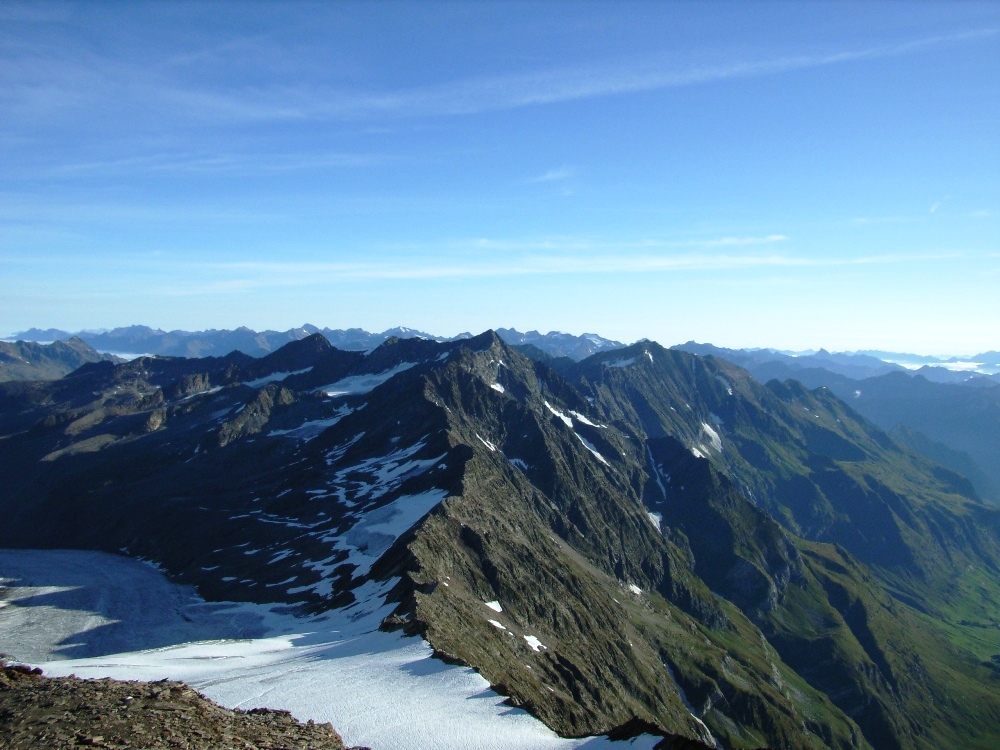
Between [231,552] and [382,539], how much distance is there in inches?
1850

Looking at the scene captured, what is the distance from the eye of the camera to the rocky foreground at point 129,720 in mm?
34906

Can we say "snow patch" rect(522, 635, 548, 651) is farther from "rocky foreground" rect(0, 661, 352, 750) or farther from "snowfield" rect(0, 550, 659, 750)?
"rocky foreground" rect(0, 661, 352, 750)

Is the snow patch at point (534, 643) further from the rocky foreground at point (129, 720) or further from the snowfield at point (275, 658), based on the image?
the rocky foreground at point (129, 720)

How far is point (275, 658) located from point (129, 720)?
43.1 m

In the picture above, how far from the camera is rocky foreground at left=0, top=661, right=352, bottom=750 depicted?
34906 mm

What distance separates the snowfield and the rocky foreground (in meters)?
7.18

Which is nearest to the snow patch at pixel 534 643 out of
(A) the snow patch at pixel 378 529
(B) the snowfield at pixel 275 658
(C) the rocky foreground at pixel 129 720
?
(B) the snowfield at pixel 275 658

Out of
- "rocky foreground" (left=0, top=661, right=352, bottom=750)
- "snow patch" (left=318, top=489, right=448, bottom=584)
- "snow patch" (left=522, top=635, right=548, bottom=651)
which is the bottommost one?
"snow patch" (left=522, top=635, right=548, bottom=651)

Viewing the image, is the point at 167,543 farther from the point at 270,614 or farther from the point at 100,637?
the point at 270,614

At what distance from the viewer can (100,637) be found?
11456 cm

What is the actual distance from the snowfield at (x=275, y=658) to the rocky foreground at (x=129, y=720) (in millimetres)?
7182

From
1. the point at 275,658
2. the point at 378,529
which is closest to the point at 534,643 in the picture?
the point at 275,658

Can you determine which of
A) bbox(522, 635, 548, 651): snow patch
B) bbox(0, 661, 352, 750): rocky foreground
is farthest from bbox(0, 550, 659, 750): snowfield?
bbox(522, 635, 548, 651): snow patch

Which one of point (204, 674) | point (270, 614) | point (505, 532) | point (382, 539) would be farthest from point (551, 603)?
point (204, 674)
